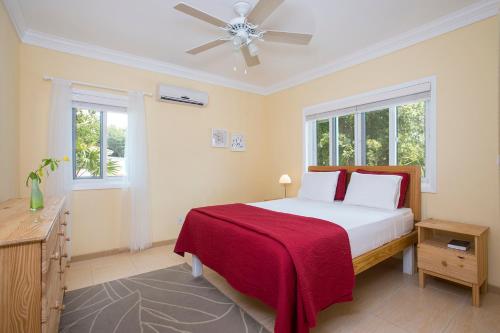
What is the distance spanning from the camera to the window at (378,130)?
8.97 ft

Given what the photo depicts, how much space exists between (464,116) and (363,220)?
1.44 m

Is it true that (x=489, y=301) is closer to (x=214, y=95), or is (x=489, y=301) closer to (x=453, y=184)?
(x=453, y=184)

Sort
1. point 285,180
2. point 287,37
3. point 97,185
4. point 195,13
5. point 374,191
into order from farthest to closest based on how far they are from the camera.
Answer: point 285,180 → point 97,185 → point 374,191 → point 287,37 → point 195,13

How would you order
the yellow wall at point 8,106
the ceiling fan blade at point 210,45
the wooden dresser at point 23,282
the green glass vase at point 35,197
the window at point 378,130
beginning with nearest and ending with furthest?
the wooden dresser at point 23,282, the green glass vase at point 35,197, the yellow wall at point 8,106, the ceiling fan blade at point 210,45, the window at point 378,130

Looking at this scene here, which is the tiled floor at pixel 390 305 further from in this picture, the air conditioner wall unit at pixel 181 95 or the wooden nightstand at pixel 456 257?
the air conditioner wall unit at pixel 181 95

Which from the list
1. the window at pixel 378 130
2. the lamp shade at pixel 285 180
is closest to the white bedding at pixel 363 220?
the window at pixel 378 130

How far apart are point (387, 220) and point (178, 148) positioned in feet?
9.26

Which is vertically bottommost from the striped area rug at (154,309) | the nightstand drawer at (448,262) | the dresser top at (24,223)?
the striped area rug at (154,309)

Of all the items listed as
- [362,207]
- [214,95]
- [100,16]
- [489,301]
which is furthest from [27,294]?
[214,95]

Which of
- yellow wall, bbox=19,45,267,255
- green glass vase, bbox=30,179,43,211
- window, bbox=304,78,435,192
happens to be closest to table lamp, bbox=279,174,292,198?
window, bbox=304,78,435,192

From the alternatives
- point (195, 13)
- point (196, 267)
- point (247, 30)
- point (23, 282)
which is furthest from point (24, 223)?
point (247, 30)

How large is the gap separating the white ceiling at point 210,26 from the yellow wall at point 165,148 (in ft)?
1.14

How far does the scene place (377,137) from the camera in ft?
10.5

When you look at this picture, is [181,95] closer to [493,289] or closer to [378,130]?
[378,130]
